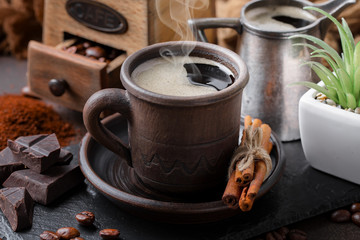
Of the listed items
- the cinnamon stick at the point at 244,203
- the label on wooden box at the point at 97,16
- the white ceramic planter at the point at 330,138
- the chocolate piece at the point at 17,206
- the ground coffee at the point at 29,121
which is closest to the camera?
the cinnamon stick at the point at 244,203

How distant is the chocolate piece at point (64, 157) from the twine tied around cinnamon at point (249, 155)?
466 millimetres

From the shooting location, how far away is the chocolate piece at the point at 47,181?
1.38m

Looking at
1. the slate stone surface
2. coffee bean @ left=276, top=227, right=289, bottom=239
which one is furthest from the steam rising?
coffee bean @ left=276, top=227, right=289, bottom=239

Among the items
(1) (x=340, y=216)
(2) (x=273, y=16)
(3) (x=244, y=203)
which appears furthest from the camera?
(2) (x=273, y=16)

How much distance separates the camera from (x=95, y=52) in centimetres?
194

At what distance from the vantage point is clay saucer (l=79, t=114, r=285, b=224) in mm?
1246

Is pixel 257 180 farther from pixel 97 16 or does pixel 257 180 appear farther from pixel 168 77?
pixel 97 16

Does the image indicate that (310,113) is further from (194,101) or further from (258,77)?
(194,101)

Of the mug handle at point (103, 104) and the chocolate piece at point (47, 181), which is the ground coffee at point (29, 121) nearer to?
the chocolate piece at point (47, 181)

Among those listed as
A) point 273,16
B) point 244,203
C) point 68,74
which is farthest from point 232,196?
point 68,74

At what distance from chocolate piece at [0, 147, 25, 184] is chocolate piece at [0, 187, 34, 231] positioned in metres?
0.10

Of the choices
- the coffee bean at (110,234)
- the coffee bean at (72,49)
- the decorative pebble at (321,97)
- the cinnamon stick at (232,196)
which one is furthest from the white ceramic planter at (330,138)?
the coffee bean at (72,49)

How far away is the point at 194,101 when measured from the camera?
1.18 metres

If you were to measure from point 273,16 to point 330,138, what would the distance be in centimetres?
49
